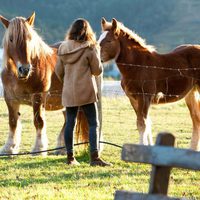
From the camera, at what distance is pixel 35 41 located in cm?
1159

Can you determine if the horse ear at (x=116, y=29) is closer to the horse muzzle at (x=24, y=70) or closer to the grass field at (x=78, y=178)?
the horse muzzle at (x=24, y=70)

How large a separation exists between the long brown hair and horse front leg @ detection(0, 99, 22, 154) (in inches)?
104

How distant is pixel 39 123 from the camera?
11914mm

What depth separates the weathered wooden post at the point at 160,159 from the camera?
480cm

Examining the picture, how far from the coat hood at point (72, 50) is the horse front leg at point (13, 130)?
2.38 metres

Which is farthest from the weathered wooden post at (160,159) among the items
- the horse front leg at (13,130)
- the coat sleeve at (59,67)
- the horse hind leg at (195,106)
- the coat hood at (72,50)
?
the horse hind leg at (195,106)

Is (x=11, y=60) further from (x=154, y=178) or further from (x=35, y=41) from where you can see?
(x=154, y=178)

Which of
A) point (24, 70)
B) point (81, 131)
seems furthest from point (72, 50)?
point (81, 131)

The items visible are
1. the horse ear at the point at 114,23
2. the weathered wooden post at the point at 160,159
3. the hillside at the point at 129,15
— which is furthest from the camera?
the hillside at the point at 129,15

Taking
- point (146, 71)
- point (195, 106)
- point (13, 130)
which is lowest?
point (13, 130)

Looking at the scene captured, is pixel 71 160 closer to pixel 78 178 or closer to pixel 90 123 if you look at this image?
pixel 90 123

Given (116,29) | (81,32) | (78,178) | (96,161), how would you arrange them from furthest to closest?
(116,29), (96,161), (81,32), (78,178)

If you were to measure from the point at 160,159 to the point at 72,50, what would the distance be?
5.13 m

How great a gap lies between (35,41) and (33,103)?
42.3 inches
